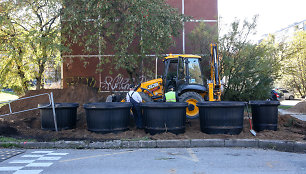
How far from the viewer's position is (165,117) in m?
8.56

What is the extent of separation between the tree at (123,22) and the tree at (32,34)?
4.13ft

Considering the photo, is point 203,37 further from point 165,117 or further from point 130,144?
point 130,144

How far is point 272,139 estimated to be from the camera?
813cm

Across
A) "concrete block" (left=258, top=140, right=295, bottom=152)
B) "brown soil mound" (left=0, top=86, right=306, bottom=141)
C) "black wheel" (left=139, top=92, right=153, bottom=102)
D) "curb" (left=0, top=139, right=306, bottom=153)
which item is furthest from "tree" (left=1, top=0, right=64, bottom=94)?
"concrete block" (left=258, top=140, right=295, bottom=152)

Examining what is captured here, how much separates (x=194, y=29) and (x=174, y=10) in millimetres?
2919

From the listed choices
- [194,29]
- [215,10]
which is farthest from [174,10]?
[215,10]

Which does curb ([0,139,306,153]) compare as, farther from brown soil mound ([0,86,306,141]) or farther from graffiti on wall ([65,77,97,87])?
graffiti on wall ([65,77,97,87])

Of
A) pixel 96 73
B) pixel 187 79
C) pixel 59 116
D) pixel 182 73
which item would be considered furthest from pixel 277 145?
pixel 96 73

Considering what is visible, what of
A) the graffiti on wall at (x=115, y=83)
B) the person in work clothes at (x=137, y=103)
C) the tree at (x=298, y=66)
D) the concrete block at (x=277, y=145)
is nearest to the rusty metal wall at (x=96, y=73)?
the graffiti on wall at (x=115, y=83)

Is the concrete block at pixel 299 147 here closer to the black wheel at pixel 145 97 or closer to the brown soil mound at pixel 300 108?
the black wheel at pixel 145 97

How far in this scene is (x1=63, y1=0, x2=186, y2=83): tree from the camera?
40.7ft

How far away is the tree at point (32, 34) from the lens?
45.5ft

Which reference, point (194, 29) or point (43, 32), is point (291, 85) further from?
point (43, 32)

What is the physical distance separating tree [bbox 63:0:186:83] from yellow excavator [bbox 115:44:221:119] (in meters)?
1.96
